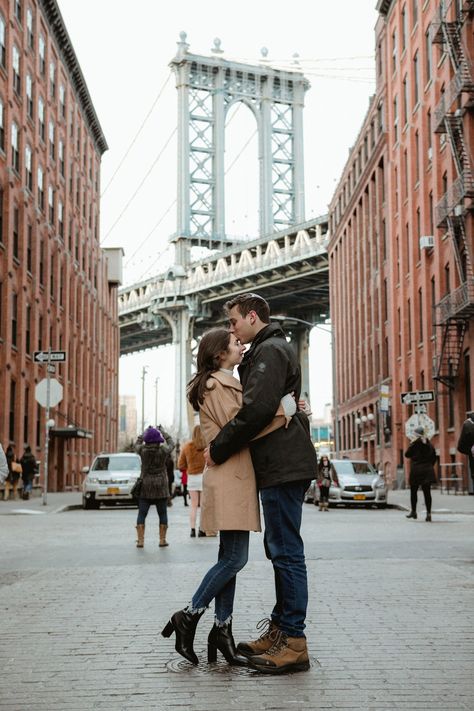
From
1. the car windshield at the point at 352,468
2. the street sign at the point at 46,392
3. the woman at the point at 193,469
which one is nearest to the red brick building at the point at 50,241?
the street sign at the point at 46,392

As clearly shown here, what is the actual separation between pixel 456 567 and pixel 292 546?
5.56 metres

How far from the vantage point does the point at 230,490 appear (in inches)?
217

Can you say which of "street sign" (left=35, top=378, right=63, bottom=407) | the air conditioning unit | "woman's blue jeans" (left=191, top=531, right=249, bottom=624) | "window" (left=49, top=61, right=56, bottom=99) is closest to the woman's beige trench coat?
"woman's blue jeans" (left=191, top=531, right=249, bottom=624)

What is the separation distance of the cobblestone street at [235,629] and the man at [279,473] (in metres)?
0.20

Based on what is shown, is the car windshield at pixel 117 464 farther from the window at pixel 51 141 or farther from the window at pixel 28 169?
the window at pixel 51 141

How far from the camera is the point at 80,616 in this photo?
7.50m

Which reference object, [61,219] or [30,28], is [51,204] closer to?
[61,219]

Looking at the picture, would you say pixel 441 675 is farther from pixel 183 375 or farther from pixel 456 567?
pixel 183 375

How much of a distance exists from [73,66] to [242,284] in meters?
31.4

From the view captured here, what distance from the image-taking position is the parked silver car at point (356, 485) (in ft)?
90.3

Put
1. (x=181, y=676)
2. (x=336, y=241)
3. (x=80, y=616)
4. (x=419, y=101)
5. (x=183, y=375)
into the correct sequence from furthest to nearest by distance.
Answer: (x=183, y=375) → (x=336, y=241) → (x=419, y=101) → (x=80, y=616) → (x=181, y=676)

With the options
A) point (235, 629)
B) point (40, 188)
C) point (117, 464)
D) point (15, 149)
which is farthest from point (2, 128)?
point (235, 629)

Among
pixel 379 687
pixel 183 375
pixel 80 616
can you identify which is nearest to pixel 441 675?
pixel 379 687

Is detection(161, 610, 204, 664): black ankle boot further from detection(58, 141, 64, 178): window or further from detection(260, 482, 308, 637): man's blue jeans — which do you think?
detection(58, 141, 64, 178): window
